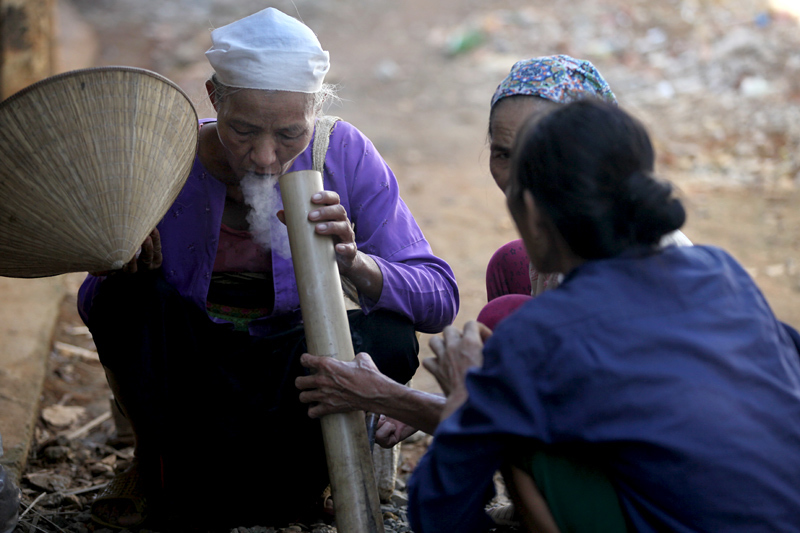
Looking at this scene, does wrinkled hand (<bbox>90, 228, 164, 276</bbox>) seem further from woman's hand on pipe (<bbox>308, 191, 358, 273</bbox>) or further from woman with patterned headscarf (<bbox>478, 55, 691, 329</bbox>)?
woman with patterned headscarf (<bbox>478, 55, 691, 329</bbox>)

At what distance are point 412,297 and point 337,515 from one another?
77cm

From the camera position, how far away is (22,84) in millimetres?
6551

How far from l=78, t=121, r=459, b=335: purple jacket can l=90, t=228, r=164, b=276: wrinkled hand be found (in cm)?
19

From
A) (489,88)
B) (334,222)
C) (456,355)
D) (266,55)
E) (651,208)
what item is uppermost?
(489,88)

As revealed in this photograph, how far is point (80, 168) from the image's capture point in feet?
6.30

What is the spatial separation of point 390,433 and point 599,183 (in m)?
1.22

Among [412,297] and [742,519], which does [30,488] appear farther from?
[742,519]

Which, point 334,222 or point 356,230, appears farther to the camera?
point 356,230

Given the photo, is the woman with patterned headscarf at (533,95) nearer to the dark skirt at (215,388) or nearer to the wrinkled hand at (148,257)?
the dark skirt at (215,388)

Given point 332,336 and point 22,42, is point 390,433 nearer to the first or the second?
point 332,336

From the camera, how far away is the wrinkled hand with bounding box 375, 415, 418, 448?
2385 millimetres

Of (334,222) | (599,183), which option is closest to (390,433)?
(334,222)

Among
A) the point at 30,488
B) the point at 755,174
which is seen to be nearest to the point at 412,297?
the point at 30,488

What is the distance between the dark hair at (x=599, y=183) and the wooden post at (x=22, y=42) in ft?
19.8
